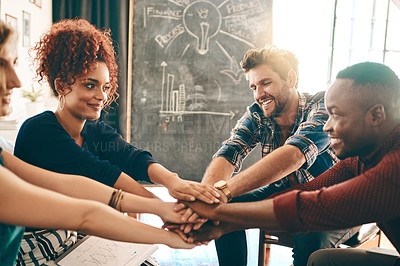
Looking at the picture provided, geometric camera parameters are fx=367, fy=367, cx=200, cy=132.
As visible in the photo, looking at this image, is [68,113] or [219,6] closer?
[68,113]

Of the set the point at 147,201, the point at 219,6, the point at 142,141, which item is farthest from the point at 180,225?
the point at 219,6

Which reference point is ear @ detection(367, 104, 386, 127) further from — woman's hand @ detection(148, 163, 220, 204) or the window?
the window

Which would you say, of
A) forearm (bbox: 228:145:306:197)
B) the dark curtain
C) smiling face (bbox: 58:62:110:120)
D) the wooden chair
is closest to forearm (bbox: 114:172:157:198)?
smiling face (bbox: 58:62:110:120)

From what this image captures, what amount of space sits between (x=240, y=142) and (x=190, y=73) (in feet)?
7.47

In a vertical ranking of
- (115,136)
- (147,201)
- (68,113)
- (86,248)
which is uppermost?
(68,113)

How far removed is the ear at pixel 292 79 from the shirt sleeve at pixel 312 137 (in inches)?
10.8

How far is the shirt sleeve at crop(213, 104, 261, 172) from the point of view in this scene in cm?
225

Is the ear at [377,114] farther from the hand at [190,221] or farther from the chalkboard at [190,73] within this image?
the chalkboard at [190,73]

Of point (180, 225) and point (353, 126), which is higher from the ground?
point (353, 126)

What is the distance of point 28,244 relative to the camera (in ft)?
4.47

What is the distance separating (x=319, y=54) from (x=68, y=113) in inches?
144

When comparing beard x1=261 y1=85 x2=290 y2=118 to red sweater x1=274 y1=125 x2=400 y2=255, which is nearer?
red sweater x1=274 y1=125 x2=400 y2=255

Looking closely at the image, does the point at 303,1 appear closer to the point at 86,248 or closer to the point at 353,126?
the point at 353,126

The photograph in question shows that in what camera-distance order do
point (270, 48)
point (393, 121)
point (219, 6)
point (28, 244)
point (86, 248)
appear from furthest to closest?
point (219, 6), point (270, 48), point (86, 248), point (28, 244), point (393, 121)
